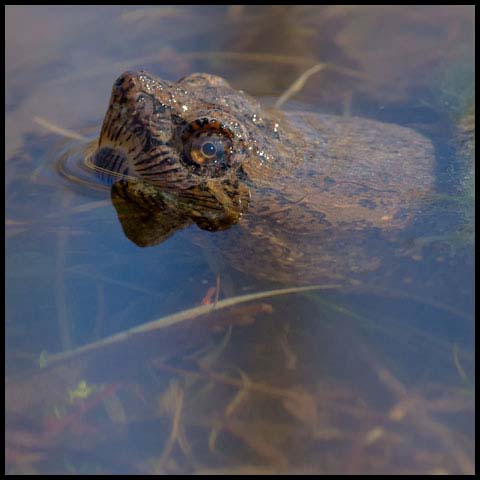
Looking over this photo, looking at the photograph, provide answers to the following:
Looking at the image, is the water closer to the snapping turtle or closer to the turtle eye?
the snapping turtle

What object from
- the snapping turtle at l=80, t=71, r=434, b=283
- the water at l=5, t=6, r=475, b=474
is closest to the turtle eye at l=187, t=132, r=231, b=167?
the snapping turtle at l=80, t=71, r=434, b=283

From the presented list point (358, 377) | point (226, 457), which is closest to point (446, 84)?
point (358, 377)

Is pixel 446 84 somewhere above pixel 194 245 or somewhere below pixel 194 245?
above

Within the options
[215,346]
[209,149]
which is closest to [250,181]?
[209,149]

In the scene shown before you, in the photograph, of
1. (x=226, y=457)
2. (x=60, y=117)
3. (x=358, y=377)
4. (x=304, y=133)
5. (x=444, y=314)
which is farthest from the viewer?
(x=60, y=117)

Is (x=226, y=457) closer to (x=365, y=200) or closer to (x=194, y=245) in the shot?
(x=194, y=245)

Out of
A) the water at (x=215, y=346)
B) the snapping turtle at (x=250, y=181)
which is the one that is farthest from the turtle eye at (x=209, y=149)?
the water at (x=215, y=346)

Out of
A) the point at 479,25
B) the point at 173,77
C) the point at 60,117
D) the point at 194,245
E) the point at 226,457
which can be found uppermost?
the point at 479,25
